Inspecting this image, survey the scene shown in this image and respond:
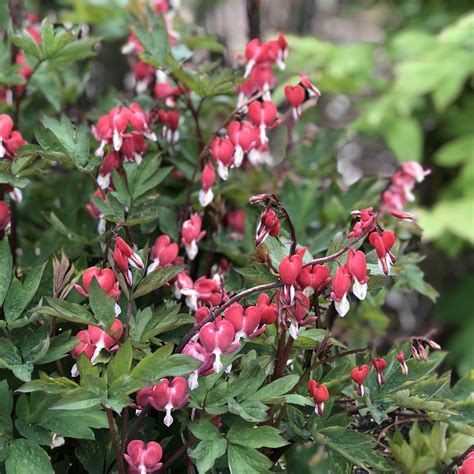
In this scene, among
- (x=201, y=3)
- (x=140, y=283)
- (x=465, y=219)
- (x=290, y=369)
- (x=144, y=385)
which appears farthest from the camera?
(x=201, y=3)

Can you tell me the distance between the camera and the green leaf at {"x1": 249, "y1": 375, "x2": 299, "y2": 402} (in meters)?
0.83

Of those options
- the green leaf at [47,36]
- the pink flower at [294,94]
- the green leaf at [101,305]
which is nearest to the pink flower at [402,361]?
the green leaf at [101,305]

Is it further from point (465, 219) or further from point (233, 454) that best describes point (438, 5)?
point (233, 454)

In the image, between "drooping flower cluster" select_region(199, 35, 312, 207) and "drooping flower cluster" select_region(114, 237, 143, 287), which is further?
"drooping flower cluster" select_region(199, 35, 312, 207)

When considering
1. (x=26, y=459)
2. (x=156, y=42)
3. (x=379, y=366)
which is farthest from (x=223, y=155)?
(x=26, y=459)

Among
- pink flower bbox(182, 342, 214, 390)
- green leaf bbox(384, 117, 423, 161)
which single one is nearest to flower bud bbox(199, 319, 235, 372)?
pink flower bbox(182, 342, 214, 390)

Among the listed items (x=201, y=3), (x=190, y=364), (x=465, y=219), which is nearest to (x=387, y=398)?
(x=190, y=364)

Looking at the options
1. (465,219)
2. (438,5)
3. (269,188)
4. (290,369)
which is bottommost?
(465,219)

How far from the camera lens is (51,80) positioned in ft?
4.73

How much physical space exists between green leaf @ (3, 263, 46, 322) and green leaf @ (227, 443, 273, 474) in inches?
11.4

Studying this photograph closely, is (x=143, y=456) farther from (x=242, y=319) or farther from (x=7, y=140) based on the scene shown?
(x=7, y=140)

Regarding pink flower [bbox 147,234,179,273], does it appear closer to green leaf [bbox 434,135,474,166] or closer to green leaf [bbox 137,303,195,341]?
green leaf [bbox 137,303,195,341]

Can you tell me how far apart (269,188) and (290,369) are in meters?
0.59

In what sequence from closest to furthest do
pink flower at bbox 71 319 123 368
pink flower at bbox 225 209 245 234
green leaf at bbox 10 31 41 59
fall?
pink flower at bbox 71 319 123 368 → green leaf at bbox 10 31 41 59 → pink flower at bbox 225 209 245 234
